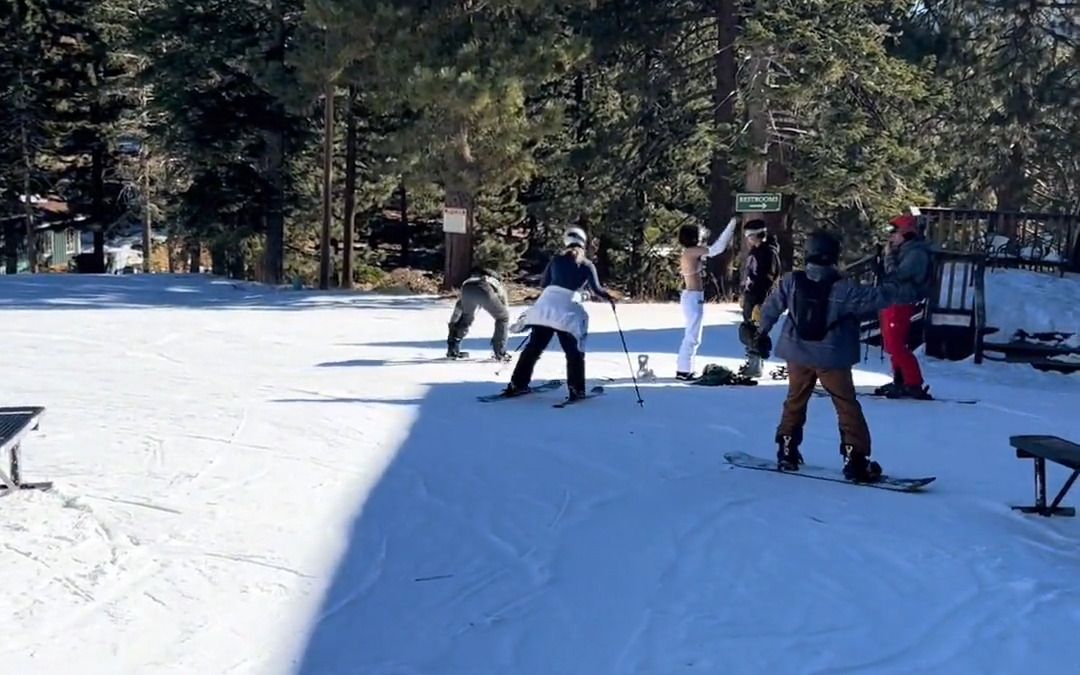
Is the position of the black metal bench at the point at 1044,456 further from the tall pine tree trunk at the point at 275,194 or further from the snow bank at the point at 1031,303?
the tall pine tree trunk at the point at 275,194

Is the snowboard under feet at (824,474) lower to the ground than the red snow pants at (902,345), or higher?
lower

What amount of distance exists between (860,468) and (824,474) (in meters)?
0.33

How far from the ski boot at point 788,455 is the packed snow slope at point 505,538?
7.5 inches

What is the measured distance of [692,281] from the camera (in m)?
12.2

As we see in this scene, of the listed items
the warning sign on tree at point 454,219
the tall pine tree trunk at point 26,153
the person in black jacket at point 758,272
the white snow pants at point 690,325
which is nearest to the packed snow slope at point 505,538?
the white snow pants at point 690,325

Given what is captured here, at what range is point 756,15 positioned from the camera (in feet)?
71.2

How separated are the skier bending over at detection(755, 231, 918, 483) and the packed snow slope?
0.37 meters

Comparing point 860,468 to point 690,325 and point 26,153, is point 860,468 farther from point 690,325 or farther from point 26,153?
point 26,153

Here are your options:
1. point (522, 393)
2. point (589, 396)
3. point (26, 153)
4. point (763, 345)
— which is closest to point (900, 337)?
point (589, 396)

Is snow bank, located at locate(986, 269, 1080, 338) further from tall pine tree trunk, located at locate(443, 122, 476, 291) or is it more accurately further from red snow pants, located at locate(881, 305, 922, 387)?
tall pine tree trunk, located at locate(443, 122, 476, 291)

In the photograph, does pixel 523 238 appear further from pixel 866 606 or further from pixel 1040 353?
pixel 866 606

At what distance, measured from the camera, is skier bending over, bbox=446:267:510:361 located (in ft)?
43.4

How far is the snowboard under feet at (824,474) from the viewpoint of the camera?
24.6 feet

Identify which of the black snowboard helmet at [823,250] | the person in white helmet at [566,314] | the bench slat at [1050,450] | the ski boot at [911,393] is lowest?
the ski boot at [911,393]
